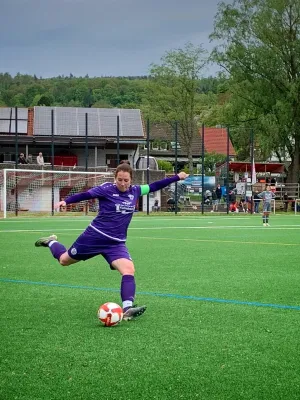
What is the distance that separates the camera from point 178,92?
78.6 meters

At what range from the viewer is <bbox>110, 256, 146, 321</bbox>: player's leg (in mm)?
7355

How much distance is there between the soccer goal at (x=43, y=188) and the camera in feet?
118

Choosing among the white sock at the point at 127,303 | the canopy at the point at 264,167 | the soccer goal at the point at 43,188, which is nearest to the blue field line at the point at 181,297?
the white sock at the point at 127,303

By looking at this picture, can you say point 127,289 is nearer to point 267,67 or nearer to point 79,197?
point 79,197

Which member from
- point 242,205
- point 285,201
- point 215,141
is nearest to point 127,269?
point 242,205

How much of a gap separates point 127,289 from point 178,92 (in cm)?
7220

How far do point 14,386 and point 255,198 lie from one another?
40.2 meters

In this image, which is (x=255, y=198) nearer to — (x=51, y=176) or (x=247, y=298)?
(x=51, y=176)

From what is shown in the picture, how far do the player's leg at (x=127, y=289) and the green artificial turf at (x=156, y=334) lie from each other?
A: 0.42 feet

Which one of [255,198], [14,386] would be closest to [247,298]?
[14,386]

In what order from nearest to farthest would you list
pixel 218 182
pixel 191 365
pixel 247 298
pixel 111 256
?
pixel 191 365 < pixel 111 256 < pixel 247 298 < pixel 218 182

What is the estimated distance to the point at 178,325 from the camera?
6.97 meters

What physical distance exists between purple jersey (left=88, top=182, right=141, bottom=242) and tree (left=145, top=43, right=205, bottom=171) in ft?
222

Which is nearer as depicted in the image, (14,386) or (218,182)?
(14,386)
